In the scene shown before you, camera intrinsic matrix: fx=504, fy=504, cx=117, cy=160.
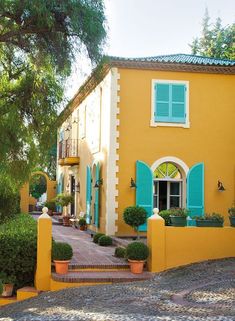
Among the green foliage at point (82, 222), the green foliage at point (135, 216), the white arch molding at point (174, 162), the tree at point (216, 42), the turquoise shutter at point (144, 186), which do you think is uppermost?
the tree at point (216, 42)

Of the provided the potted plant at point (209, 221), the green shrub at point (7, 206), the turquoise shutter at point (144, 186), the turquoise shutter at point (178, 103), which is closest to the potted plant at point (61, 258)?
the potted plant at point (209, 221)

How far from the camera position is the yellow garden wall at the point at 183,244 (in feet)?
36.6

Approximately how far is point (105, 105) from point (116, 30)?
19.7 feet

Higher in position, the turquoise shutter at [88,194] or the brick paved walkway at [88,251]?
the turquoise shutter at [88,194]

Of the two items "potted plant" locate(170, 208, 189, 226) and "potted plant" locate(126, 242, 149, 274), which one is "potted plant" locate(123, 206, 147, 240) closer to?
"potted plant" locate(170, 208, 189, 226)

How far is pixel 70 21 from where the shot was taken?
10453 millimetres

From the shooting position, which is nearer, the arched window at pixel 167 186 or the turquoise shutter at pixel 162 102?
the turquoise shutter at pixel 162 102

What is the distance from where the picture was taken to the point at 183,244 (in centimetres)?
1138

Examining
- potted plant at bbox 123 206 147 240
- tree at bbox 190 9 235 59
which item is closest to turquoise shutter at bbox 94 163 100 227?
potted plant at bbox 123 206 147 240

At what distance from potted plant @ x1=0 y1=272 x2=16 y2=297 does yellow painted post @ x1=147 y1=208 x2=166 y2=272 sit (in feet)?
9.93

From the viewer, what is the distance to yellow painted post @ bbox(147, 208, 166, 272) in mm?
11141

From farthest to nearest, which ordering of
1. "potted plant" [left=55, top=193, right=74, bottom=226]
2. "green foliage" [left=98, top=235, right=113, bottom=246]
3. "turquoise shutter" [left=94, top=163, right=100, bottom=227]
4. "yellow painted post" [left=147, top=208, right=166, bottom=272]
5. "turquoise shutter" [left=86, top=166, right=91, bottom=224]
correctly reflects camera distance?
"potted plant" [left=55, top=193, right=74, bottom=226] < "turquoise shutter" [left=86, top=166, right=91, bottom=224] < "turquoise shutter" [left=94, top=163, right=100, bottom=227] < "green foliage" [left=98, top=235, right=113, bottom=246] < "yellow painted post" [left=147, top=208, right=166, bottom=272]

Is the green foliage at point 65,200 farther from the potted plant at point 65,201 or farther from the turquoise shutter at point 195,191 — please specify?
the turquoise shutter at point 195,191

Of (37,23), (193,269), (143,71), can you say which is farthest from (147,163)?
(37,23)
